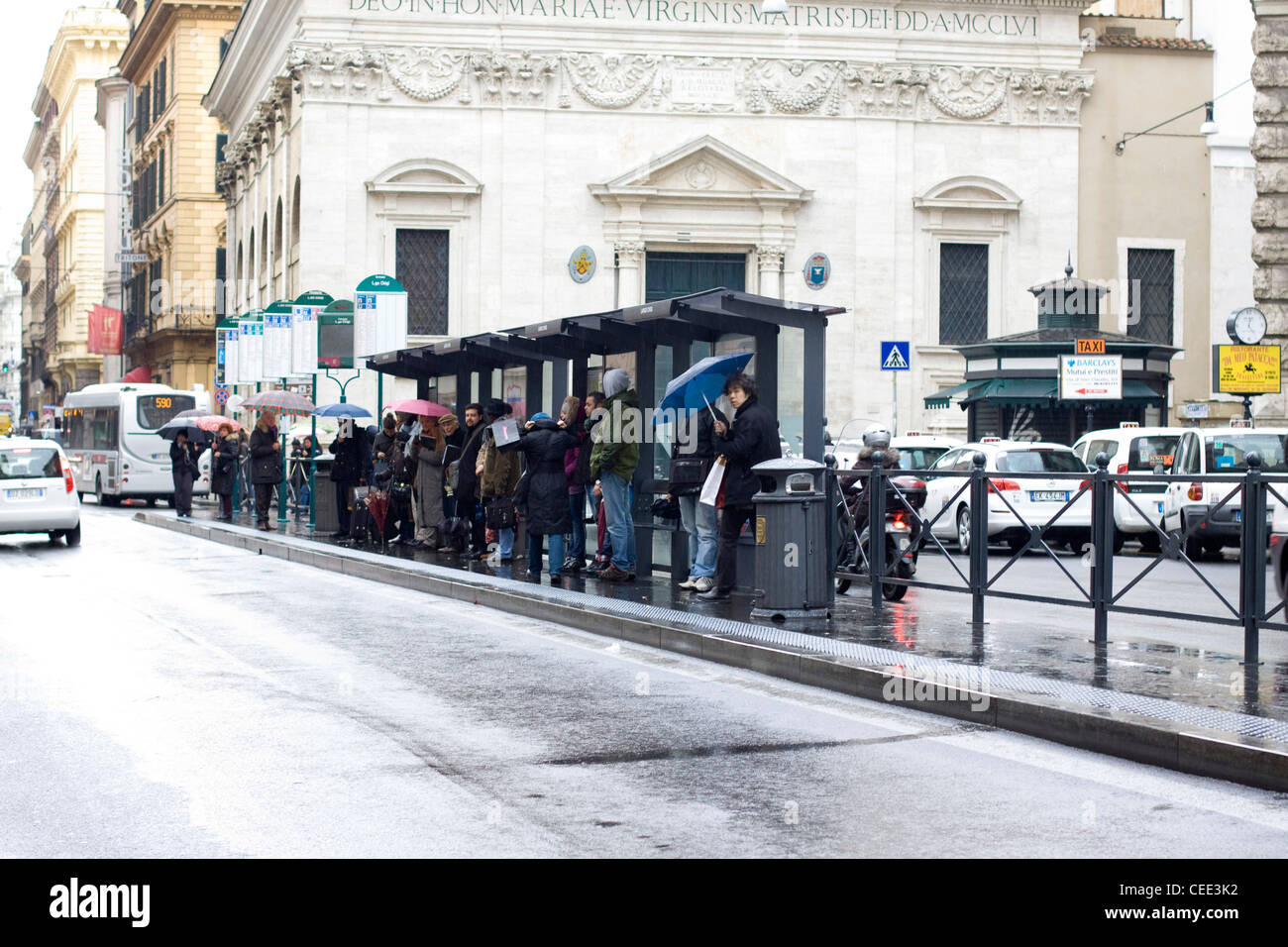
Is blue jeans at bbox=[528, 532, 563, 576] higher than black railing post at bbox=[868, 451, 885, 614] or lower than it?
lower

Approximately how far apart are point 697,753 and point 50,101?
123931 mm

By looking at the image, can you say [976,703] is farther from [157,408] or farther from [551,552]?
[157,408]

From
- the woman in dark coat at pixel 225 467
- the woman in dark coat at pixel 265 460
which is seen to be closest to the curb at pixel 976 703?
the woman in dark coat at pixel 265 460

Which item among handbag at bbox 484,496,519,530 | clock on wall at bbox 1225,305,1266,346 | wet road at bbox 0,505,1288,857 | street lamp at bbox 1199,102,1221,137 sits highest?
street lamp at bbox 1199,102,1221,137

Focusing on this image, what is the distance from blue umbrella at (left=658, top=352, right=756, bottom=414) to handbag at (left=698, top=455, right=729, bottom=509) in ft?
3.17

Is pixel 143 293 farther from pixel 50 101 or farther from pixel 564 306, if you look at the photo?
pixel 50 101

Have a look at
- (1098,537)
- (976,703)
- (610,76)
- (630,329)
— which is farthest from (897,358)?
(610,76)

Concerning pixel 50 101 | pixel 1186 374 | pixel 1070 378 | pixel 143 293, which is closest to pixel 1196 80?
pixel 1186 374

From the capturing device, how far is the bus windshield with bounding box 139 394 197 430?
135 feet

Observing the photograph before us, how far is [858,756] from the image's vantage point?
27.1 feet

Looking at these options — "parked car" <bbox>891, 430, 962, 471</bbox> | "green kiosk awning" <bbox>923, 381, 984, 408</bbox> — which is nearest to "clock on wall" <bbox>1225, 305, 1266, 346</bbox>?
"parked car" <bbox>891, 430, 962, 471</bbox>

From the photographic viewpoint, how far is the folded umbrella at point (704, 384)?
14.9 meters

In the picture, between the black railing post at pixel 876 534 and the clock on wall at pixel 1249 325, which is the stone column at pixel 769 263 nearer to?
the clock on wall at pixel 1249 325

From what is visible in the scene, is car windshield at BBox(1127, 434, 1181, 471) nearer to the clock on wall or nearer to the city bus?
the clock on wall
